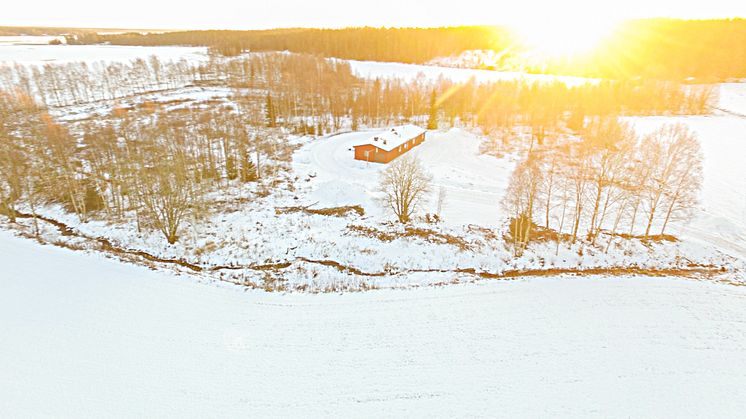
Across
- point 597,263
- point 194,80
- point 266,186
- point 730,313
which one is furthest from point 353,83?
point 730,313

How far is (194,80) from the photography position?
103125 mm

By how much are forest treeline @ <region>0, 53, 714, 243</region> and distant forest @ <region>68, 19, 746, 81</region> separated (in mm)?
28977

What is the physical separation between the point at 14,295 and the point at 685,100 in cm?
11461

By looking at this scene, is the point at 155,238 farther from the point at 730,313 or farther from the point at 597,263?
the point at 730,313

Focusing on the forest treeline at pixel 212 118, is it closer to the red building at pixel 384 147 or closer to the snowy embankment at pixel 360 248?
the snowy embankment at pixel 360 248

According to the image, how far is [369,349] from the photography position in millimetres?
18531

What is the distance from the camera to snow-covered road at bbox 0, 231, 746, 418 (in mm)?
16062

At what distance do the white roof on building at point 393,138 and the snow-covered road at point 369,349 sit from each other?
30091 millimetres

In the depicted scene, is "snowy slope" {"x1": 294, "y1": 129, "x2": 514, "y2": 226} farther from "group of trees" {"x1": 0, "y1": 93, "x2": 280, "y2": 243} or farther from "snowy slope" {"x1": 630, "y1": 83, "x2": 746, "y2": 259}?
"snowy slope" {"x1": 630, "y1": 83, "x2": 746, "y2": 259}

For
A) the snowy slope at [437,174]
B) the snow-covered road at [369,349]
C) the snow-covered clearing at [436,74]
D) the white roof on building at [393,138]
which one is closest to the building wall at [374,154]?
the white roof on building at [393,138]

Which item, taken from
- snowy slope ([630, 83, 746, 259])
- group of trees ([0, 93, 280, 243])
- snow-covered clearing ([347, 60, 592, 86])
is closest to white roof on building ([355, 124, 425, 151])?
group of trees ([0, 93, 280, 243])

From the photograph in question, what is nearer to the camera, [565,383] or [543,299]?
[565,383]

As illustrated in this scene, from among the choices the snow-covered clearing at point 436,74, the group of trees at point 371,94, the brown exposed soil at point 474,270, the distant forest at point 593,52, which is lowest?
the brown exposed soil at point 474,270

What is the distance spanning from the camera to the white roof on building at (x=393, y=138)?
1965 inches
